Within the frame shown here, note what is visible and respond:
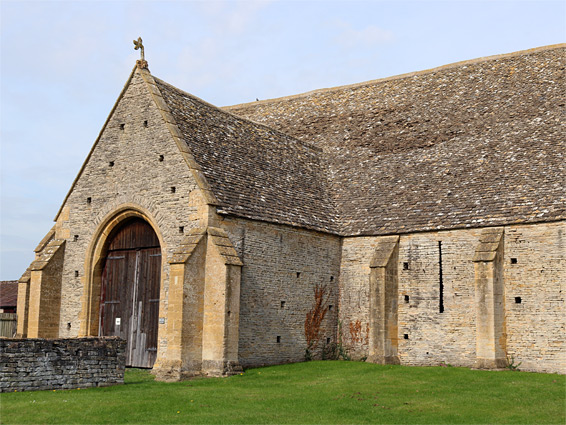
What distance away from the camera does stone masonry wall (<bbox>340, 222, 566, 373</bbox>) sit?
67.8ft

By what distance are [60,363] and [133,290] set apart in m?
6.71

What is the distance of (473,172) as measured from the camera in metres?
→ 24.2

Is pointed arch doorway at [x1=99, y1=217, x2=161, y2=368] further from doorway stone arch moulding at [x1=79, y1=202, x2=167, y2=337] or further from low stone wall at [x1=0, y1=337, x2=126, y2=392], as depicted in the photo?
low stone wall at [x1=0, y1=337, x2=126, y2=392]

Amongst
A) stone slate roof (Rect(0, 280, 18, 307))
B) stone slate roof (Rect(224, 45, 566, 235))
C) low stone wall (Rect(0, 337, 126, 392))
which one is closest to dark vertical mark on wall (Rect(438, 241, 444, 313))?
stone slate roof (Rect(224, 45, 566, 235))

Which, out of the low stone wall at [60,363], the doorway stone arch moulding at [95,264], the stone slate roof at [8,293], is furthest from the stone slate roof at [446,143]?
the stone slate roof at [8,293]

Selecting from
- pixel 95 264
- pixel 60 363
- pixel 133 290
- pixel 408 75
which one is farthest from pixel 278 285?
pixel 408 75

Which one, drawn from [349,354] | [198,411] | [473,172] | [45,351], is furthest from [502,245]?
[45,351]

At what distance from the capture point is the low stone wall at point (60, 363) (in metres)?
16.1

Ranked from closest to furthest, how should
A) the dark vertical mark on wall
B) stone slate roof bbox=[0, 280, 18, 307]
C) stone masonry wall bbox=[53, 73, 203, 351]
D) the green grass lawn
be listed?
the green grass lawn
stone masonry wall bbox=[53, 73, 203, 351]
the dark vertical mark on wall
stone slate roof bbox=[0, 280, 18, 307]

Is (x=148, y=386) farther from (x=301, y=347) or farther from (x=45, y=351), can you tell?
(x=301, y=347)

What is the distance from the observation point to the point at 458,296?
73.8 feet

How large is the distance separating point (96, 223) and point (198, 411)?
12003 millimetres

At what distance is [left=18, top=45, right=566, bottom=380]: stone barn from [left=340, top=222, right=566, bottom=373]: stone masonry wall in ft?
0.16

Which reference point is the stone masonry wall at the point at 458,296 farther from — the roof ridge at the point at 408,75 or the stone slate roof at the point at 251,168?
the roof ridge at the point at 408,75
